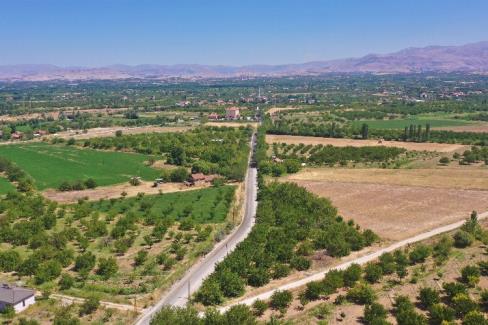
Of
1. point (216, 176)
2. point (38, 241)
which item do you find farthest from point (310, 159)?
point (38, 241)

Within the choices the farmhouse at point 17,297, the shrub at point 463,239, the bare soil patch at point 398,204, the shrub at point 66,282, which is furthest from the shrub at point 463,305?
the farmhouse at point 17,297

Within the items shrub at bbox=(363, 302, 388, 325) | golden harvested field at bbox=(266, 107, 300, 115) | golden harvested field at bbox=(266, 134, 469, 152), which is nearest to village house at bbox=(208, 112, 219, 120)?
golden harvested field at bbox=(266, 107, 300, 115)

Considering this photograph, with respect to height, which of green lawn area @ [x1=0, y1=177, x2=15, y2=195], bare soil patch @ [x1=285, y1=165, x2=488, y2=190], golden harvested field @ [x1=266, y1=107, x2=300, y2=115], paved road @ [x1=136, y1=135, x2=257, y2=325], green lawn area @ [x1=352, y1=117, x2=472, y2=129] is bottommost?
paved road @ [x1=136, y1=135, x2=257, y2=325]

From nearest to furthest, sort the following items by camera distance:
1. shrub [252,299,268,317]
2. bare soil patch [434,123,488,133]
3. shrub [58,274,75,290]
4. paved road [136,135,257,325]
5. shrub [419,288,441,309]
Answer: shrub [252,299,268,317] → shrub [419,288,441,309] → paved road [136,135,257,325] → shrub [58,274,75,290] → bare soil patch [434,123,488,133]

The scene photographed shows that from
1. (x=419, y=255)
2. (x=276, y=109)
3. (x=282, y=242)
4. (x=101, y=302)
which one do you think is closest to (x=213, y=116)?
(x=276, y=109)

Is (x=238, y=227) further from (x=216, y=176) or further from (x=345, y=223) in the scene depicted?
(x=216, y=176)

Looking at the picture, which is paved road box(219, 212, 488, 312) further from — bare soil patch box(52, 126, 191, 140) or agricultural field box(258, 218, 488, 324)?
bare soil patch box(52, 126, 191, 140)
